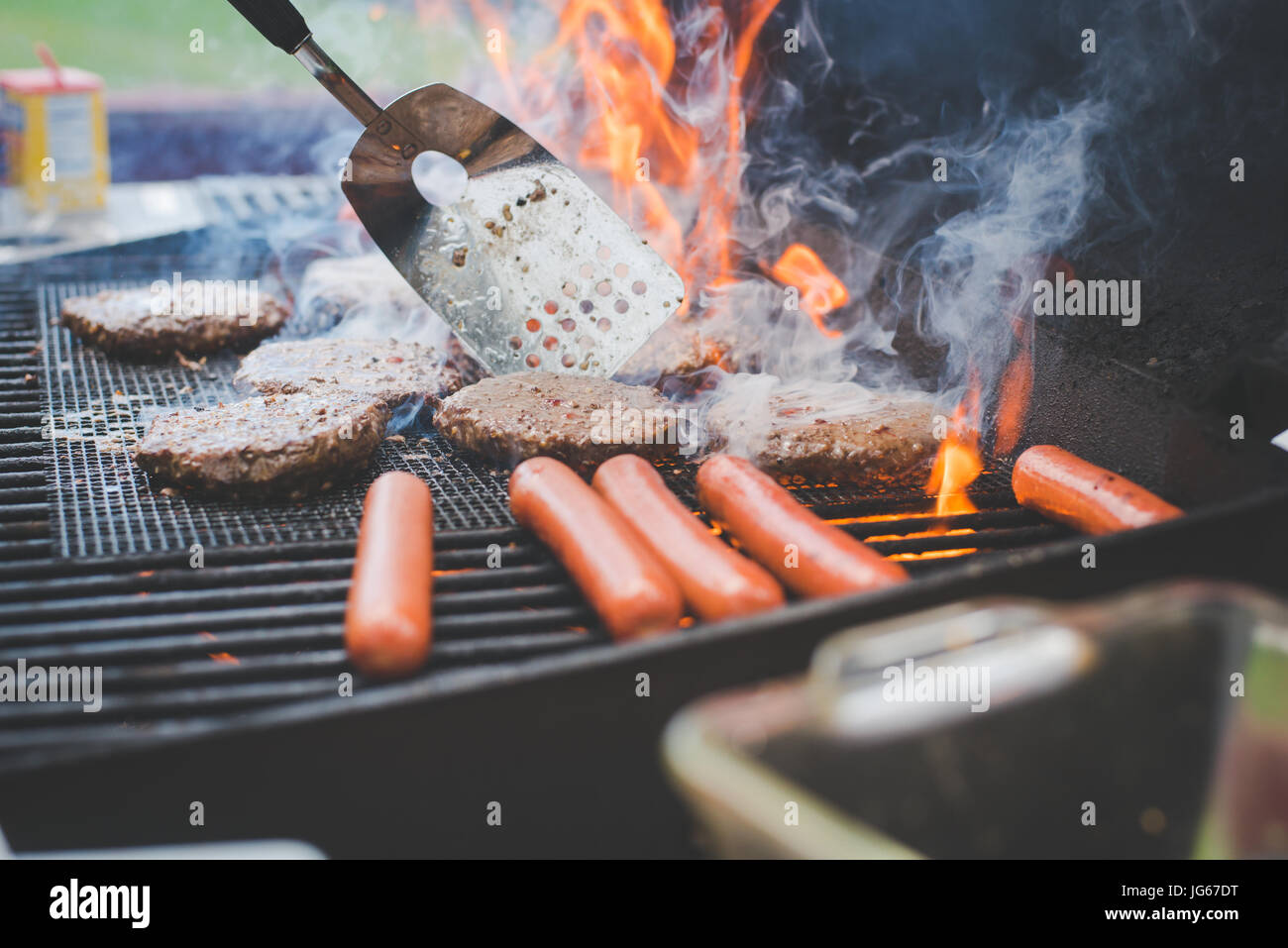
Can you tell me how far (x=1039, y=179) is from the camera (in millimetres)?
4266

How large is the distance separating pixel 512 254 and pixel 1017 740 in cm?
308

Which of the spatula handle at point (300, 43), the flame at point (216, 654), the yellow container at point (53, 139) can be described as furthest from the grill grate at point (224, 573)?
the yellow container at point (53, 139)

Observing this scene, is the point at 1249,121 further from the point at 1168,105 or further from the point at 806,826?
the point at 806,826

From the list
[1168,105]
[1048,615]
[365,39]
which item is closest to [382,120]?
[1168,105]

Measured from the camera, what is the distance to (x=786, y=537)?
308cm

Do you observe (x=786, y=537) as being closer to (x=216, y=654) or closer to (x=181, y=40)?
(x=216, y=654)

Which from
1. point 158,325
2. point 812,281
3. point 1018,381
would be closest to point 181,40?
point 158,325

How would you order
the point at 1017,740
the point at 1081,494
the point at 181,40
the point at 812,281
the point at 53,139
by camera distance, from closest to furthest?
the point at 1017,740 < the point at 1081,494 < the point at 812,281 < the point at 53,139 < the point at 181,40

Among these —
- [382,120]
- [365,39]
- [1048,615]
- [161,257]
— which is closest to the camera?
[1048,615]

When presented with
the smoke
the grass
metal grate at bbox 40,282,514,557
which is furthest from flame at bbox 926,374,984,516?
the grass

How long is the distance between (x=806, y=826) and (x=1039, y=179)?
3.59 metres

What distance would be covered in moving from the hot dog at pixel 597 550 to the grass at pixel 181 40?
7.68 metres

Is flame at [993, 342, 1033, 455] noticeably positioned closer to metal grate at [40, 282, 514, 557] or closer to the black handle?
metal grate at [40, 282, 514, 557]

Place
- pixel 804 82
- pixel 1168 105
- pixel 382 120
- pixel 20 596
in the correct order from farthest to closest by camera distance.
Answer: pixel 804 82
pixel 382 120
pixel 1168 105
pixel 20 596
